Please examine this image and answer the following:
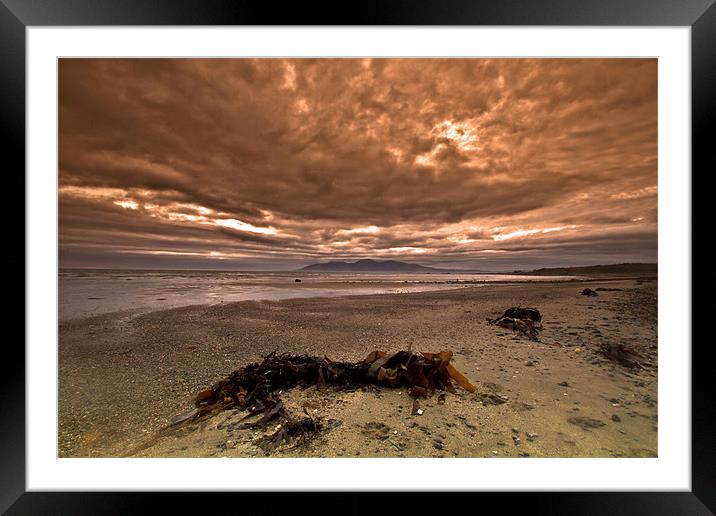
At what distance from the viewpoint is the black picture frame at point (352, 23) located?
1360 mm

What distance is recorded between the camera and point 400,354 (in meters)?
2.65

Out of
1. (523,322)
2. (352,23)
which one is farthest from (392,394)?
(523,322)

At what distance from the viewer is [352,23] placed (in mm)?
1421

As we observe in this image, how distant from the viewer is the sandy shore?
173 centimetres

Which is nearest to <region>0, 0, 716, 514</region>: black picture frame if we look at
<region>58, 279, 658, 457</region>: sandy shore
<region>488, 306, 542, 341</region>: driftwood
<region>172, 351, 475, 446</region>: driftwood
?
<region>58, 279, 658, 457</region>: sandy shore

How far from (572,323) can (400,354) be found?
4615 millimetres

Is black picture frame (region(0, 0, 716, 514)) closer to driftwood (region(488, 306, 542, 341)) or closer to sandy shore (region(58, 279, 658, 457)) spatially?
sandy shore (region(58, 279, 658, 457))

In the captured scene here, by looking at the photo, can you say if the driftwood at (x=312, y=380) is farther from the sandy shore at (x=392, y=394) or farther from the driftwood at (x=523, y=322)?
the driftwood at (x=523, y=322)

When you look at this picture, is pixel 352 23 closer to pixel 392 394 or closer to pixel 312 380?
pixel 392 394

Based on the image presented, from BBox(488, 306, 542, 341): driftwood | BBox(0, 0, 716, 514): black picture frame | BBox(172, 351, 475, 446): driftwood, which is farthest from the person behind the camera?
BBox(488, 306, 542, 341): driftwood

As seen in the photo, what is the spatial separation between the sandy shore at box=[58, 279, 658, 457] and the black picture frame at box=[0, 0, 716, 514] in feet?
1.01

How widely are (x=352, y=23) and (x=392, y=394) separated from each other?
122 inches

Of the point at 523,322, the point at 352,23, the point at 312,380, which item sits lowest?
the point at 312,380
